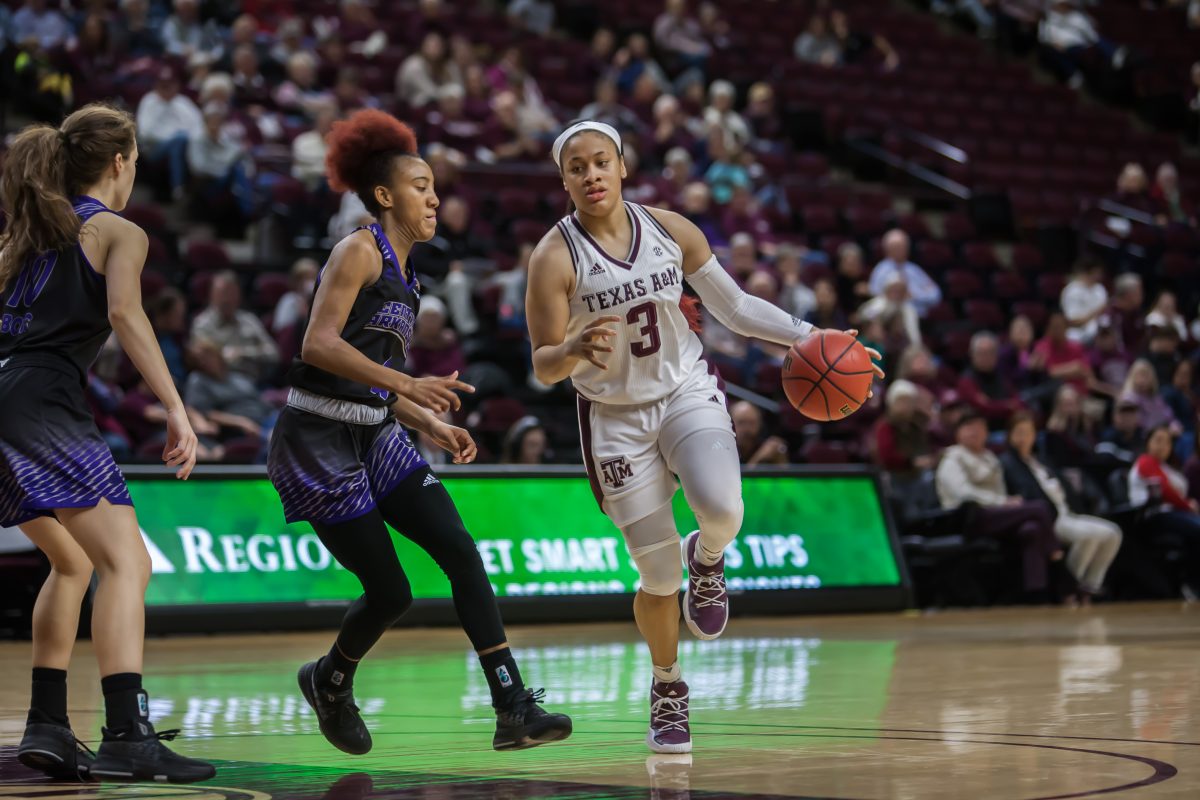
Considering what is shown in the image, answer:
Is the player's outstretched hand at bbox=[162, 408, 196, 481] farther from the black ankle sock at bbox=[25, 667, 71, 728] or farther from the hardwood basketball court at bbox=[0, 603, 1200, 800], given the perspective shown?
the hardwood basketball court at bbox=[0, 603, 1200, 800]

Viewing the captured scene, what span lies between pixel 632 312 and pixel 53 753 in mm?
2072

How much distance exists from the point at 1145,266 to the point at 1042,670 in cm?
1280

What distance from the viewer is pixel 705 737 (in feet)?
18.0

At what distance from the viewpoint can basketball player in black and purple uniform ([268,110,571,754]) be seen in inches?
195

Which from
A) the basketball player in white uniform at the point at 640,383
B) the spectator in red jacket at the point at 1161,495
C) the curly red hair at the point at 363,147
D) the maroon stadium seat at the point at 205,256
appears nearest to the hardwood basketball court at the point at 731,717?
the basketball player in white uniform at the point at 640,383

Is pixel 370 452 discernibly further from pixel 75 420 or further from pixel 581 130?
pixel 581 130

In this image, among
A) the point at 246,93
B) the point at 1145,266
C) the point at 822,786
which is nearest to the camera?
the point at 822,786

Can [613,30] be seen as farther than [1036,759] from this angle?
Yes

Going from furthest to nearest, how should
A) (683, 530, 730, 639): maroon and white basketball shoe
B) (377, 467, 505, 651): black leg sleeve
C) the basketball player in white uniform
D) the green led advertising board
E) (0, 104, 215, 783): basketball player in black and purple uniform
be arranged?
the green led advertising board
(683, 530, 730, 639): maroon and white basketball shoe
the basketball player in white uniform
(377, 467, 505, 651): black leg sleeve
(0, 104, 215, 783): basketball player in black and purple uniform

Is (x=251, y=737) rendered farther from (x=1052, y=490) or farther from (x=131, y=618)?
(x=1052, y=490)

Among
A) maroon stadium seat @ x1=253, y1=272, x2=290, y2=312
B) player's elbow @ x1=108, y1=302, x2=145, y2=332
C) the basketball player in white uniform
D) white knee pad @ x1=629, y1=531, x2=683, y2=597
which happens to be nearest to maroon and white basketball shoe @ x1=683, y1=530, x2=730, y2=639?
the basketball player in white uniform

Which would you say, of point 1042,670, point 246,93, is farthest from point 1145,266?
point 1042,670

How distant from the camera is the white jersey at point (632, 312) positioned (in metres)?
5.24

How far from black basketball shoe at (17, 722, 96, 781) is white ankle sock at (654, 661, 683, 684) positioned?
1.68 metres
